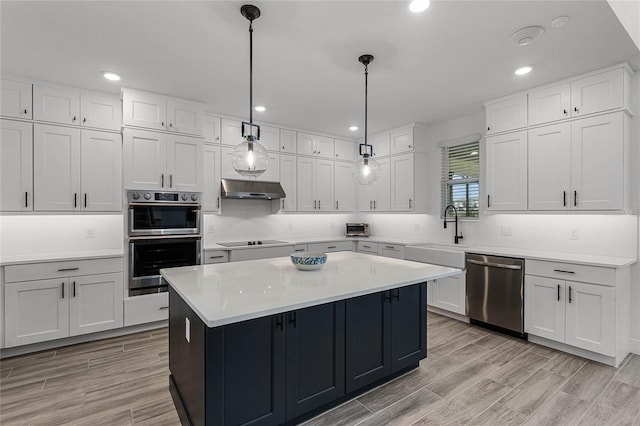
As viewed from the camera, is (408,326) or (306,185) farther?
(306,185)

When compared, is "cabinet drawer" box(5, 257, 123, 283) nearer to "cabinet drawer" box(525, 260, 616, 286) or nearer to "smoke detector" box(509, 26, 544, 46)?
"smoke detector" box(509, 26, 544, 46)

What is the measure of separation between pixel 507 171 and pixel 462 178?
0.93 metres

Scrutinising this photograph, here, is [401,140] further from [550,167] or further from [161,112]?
[161,112]

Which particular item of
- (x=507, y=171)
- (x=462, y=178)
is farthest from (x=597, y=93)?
(x=462, y=178)

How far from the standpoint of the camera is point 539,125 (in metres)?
3.42

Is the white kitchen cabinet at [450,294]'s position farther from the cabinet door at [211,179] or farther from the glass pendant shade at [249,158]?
the cabinet door at [211,179]

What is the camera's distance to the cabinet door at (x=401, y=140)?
4957mm

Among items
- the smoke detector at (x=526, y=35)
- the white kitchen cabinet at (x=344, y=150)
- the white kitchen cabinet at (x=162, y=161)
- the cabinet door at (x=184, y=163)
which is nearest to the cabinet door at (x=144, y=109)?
the white kitchen cabinet at (x=162, y=161)

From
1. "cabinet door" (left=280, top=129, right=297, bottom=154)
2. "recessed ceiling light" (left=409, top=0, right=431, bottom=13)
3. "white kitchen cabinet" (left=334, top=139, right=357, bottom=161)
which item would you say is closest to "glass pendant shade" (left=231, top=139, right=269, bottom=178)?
"recessed ceiling light" (left=409, top=0, right=431, bottom=13)

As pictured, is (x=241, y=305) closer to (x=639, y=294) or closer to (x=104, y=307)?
(x=104, y=307)

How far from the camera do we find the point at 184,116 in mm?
3865

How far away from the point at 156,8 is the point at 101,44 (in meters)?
0.81

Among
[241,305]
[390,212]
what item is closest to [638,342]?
[390,212]

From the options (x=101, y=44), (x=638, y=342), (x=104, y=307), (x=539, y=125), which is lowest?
(x=638, y=342)
